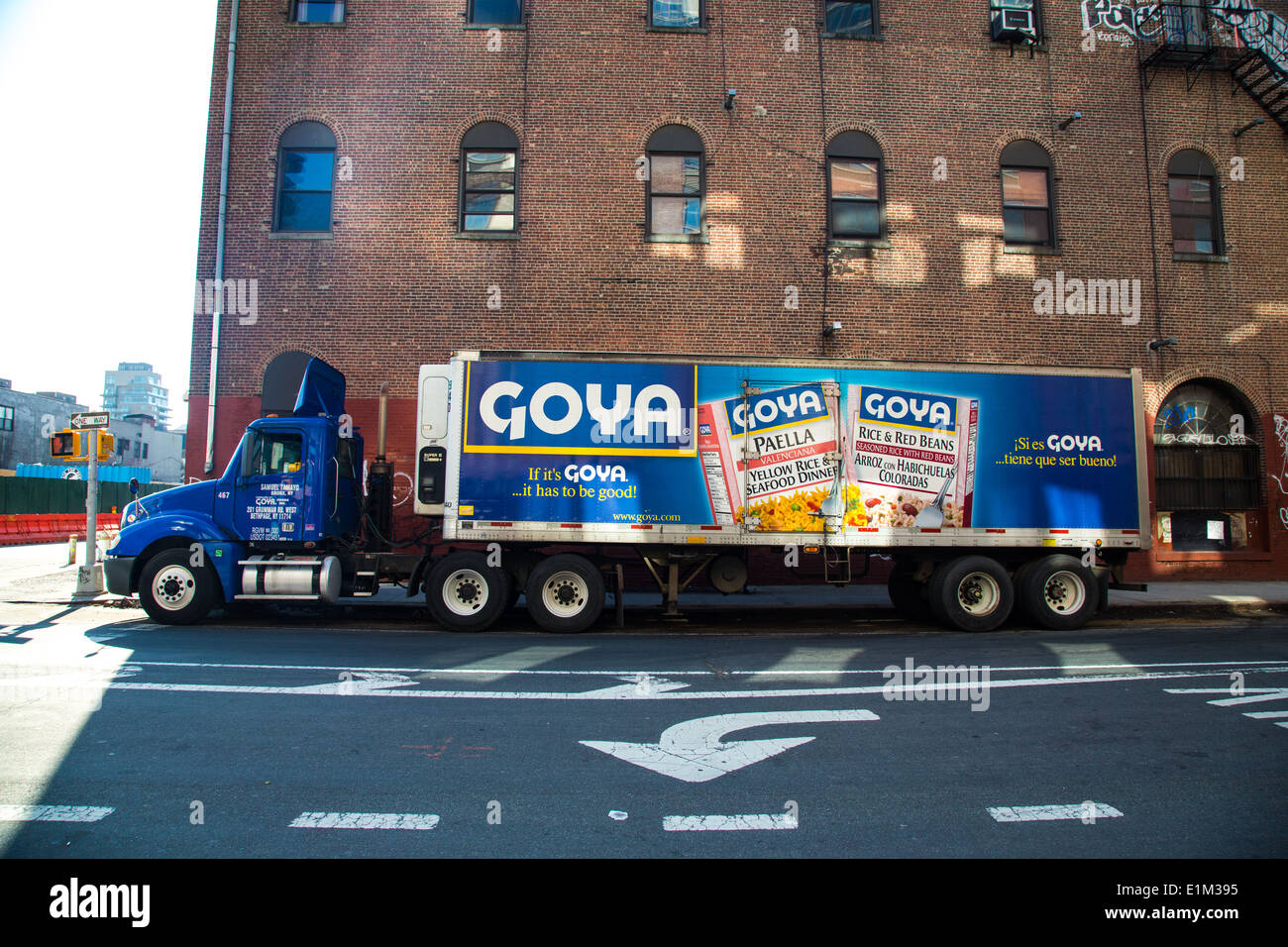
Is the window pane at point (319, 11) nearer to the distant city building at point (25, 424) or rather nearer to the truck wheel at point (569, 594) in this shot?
the truck wheel at point (569, 594)

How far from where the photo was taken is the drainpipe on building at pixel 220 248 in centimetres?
1390

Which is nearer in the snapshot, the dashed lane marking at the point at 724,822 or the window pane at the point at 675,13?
the dashed lane marking at the point at 724,822

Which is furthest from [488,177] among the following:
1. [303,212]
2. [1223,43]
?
[1223,43]

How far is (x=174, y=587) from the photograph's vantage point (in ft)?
30.3

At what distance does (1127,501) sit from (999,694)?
5546 mm

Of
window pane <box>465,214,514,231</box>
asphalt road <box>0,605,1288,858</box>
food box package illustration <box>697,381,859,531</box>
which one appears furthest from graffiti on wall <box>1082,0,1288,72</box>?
asphalt road <box>0,605,1288,858</box>

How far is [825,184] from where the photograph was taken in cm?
1461

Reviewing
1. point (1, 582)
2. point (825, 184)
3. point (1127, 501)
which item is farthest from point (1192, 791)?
point (1, 582)

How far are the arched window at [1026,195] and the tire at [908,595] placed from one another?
352 inches

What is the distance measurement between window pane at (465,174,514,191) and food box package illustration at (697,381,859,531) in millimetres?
8376

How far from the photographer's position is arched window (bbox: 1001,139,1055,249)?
592 inches

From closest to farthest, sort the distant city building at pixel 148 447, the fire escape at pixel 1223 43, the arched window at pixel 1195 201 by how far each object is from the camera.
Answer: the fire escape at pixel 1223 43 → the arched window at pixel 1195 201 → the distant city building at pixel 148 447

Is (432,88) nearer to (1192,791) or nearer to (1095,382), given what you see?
(1095,382)
